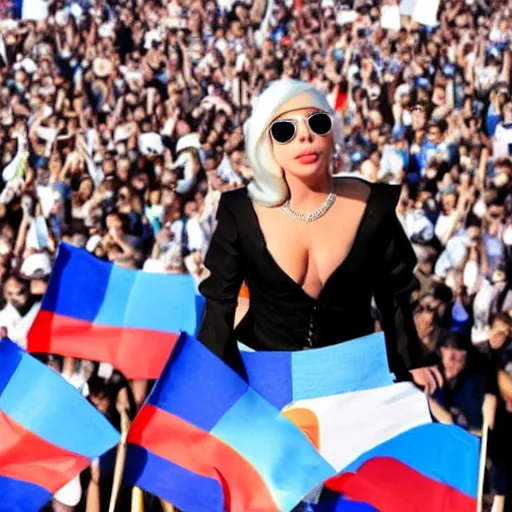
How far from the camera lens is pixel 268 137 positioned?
2.50 meters

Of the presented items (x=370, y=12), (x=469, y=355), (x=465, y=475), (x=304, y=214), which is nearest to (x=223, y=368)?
(x=304, y=214)

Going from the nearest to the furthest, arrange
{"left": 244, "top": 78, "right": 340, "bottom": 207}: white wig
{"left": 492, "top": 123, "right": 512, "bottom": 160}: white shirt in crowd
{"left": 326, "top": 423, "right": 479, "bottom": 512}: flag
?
1. {"left": 326, "top": 423, "right": 479, "bottom": 512}: flag
2. {"left": 244, "top": 78, "right": 340, "bottom": 207}: white wig
3. {"left": 492, "top": 123, "right": 512, "bottom": 160}: white shirt in crowd

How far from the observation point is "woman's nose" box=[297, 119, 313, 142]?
8.07 ft

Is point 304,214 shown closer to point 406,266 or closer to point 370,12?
point 406,266

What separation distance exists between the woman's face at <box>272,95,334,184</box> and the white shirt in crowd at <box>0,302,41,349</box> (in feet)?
6.62

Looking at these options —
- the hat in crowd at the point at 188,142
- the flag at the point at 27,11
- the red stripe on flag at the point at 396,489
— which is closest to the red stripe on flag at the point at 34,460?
the red stripe on flag at the point at 396,489

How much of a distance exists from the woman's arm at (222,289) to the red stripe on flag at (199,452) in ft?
0.63

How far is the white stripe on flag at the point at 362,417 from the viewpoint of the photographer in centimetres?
249

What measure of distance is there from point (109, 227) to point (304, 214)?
108 inches

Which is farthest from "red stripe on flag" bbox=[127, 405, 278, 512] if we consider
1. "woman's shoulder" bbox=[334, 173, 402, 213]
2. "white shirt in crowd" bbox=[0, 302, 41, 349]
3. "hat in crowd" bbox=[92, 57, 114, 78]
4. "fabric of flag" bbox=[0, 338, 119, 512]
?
"hat in crowd" bbox=[92, 57, 114, 78]

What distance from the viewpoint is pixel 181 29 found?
→ 22.5 feet

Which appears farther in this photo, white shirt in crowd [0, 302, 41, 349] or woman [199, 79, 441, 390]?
white shirt in crowd [0, 302, 41, 349]

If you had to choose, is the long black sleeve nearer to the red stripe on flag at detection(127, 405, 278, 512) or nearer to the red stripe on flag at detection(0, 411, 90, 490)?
the red stripe on flag at detection(127, 405, 278, 512)

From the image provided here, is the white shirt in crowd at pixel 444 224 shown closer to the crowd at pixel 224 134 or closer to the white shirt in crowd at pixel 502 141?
the crowd at pixel 224 134
